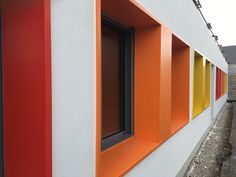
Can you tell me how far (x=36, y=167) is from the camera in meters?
0.93

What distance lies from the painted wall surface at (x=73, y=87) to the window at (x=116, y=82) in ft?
3.00

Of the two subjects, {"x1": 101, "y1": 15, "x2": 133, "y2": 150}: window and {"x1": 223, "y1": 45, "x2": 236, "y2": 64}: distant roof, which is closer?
{"x1": 101, "y1": 15, "x2": 133, "y2": 150}: window

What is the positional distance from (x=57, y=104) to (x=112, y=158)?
1.04m

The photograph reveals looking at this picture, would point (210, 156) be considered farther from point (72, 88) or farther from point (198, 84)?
point (72, 88)

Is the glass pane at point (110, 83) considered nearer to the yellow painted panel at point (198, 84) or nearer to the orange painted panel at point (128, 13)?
the orange painted panel at point (128, 13)

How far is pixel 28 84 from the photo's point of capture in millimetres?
932

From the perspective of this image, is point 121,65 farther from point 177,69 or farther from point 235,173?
point 235,173

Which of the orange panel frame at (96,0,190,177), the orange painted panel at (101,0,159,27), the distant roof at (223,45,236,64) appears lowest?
the orange panel frame at (96,0,190,177)

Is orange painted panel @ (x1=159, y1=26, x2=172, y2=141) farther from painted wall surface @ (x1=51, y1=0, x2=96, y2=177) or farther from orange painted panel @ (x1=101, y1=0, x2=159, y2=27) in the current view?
painted wall surface @ (x1=51, y1=0, x2=96, y2=177)

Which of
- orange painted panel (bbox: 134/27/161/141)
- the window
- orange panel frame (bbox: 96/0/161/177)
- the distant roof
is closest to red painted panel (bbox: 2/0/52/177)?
orange panel frame (bbox: 96/0/161/177)

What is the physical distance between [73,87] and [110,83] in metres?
1.20

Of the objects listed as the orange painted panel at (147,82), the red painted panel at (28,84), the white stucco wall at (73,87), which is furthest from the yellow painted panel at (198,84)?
the red painted panel at (28,84)

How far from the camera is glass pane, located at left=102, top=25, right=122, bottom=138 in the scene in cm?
220

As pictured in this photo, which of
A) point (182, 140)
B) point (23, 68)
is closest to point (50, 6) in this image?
point (23, 68)
